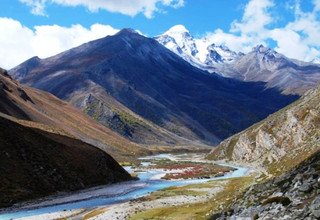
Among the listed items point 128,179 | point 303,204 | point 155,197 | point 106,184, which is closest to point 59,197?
point 155,197

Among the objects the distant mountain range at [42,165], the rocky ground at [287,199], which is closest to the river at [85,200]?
the distant mountain range at [42,165]

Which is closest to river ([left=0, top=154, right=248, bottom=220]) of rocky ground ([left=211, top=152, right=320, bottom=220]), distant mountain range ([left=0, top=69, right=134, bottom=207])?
distant mountain range ([left=0, top=69, right=134, bottom=207])

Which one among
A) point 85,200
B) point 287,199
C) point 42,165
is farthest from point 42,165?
point 287,199

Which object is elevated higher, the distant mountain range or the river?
the distant mountain range

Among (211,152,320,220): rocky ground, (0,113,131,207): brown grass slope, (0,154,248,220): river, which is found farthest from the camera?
(0,113,131,207): brown grass slope

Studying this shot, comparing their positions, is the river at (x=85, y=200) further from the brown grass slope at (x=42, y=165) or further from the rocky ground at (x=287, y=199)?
the rocky ground at (x=287, y=199)

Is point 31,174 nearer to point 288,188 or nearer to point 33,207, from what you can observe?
point 33,207

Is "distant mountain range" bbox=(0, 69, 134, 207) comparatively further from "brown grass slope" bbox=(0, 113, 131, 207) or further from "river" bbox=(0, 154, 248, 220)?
"river" bbox=(0, 154, 248, 220)

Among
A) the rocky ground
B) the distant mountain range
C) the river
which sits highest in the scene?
the rocky ground
